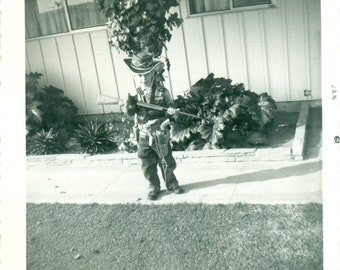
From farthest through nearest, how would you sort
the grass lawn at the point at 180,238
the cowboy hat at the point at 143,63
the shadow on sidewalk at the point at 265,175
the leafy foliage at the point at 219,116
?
the leafy foliage at the point at 219,116
the shadow on sidewalk at the point at 265,175
the cowboy hat at the point at 143,63
the grass lawn at the point at 180,238

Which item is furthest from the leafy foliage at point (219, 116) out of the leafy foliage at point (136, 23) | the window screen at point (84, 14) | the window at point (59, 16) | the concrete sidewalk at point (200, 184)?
the window at point (59, 16)

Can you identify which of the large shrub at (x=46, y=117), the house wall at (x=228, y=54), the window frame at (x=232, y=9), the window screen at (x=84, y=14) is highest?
the window screen at (x=84, y=14)

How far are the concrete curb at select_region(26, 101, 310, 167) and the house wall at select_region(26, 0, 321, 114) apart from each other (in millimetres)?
725

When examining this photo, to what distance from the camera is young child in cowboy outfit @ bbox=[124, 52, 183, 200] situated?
169 inches

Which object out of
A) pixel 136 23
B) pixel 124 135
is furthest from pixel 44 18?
pixel 136 23

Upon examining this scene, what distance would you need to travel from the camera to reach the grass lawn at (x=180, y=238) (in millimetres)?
3350

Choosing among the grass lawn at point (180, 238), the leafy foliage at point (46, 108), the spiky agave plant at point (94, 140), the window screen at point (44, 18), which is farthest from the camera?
the window screen at point (44, 18)

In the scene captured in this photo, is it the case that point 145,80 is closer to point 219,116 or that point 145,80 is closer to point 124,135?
point 219,116

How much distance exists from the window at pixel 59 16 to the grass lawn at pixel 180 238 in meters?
4.22

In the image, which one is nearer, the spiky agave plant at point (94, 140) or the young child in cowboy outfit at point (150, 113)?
the young child in cowboy outfit at point (150, 113)

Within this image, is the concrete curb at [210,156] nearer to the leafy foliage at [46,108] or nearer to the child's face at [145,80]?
the leafy foliage at [46,108]

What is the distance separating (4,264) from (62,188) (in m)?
2.45

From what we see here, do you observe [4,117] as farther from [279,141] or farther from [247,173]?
[279,141]

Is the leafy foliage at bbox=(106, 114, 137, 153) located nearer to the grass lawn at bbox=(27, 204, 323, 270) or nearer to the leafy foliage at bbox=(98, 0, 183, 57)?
the leafy foliage at bbox=(98, 0, 183, 57)
